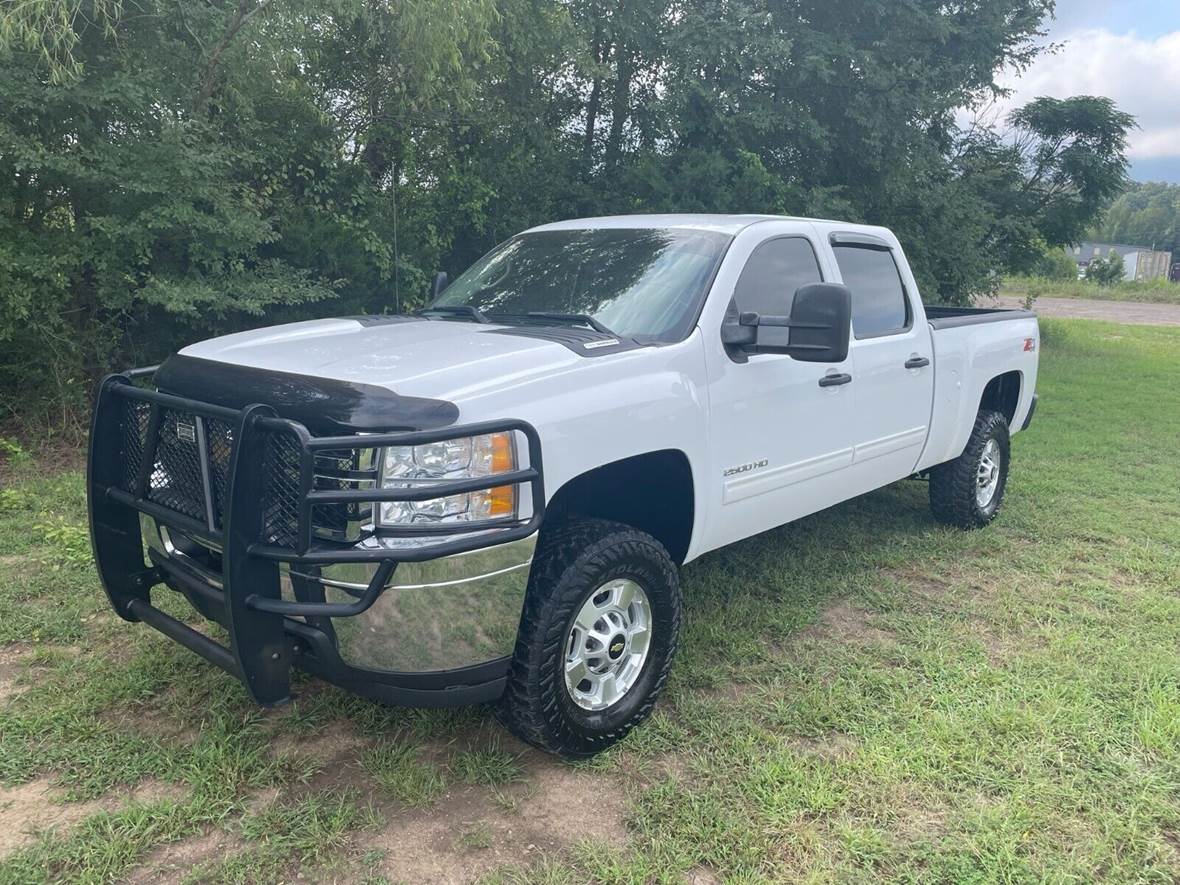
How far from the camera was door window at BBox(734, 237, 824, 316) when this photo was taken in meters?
3.96

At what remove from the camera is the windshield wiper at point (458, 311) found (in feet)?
13.1

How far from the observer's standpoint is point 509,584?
275 centimetres

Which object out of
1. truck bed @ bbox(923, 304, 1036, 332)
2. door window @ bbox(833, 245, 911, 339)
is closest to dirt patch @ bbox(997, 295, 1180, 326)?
truck bed @ bbox(923, 304, 1036, 332)

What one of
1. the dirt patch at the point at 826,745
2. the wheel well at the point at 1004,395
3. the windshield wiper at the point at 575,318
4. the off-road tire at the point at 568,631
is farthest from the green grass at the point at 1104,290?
the off-road tire at the point at 568,631

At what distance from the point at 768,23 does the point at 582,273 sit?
347 inches

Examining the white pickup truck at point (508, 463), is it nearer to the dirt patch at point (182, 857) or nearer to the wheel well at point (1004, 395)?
the dirt patch at point (182, 857)

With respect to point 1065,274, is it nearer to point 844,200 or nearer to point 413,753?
point 844,200

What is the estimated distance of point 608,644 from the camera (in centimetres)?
320

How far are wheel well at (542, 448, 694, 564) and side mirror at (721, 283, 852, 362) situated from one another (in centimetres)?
58

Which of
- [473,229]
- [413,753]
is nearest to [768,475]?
[413,753]

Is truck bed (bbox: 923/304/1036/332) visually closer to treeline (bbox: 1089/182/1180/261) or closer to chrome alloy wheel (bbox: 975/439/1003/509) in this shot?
chrome alloy wheel (bbox: 975/439/1003/509)

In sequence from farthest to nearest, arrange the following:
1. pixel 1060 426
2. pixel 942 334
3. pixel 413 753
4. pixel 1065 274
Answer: pixel 1065 274 → pixel 1060 426 → pixel 942 334 → pixel 413 753

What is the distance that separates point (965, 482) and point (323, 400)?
434 cm

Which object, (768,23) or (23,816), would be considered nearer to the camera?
(23,816)
